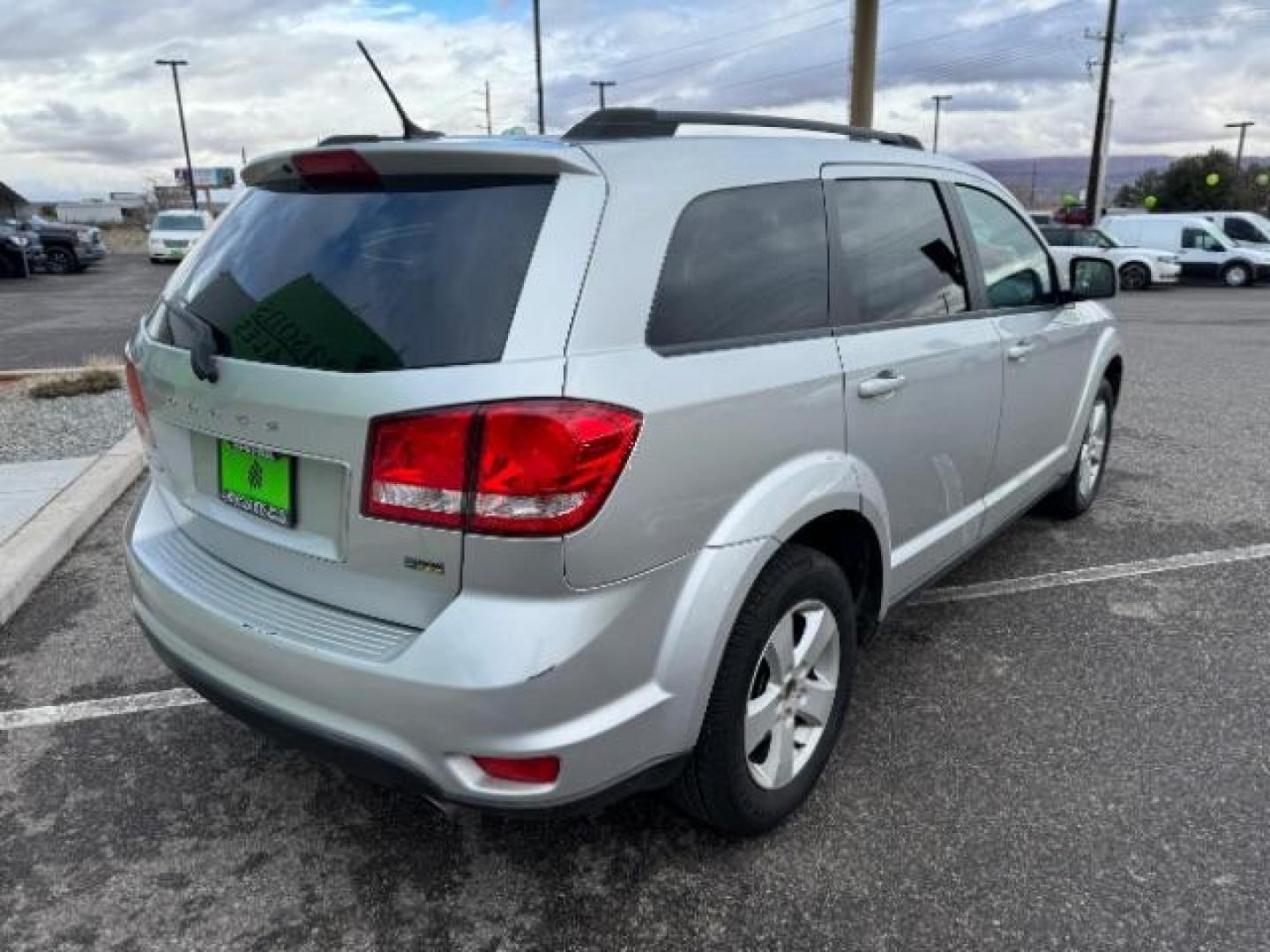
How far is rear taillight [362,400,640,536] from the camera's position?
189cm

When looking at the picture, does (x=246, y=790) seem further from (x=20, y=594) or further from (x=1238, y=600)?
(x=1238, y=600)

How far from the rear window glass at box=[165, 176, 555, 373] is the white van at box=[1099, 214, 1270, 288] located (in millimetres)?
27810

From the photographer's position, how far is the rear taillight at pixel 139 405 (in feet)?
8.91

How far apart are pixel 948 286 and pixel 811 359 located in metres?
1.06

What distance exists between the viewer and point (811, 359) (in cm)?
251

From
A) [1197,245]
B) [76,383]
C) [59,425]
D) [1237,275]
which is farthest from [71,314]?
[1237,275]

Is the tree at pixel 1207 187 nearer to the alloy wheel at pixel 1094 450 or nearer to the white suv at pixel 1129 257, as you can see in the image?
the white suv at pixel 1129 257

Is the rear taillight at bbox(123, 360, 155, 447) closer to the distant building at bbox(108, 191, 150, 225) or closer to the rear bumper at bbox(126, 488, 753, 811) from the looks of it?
the rear bumper at bbox(126, 488, 753, 811)

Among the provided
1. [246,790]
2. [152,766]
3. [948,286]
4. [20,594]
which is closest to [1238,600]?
[948,286]

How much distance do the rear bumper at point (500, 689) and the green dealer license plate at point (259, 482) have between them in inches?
7.8

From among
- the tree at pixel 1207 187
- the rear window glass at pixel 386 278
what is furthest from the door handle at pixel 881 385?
the tree at pixel 1207 187

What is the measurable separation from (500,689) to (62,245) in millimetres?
31272

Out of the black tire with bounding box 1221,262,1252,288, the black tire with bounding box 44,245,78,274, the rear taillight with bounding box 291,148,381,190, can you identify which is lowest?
the black tire with bounding box 1221,262,1252,288

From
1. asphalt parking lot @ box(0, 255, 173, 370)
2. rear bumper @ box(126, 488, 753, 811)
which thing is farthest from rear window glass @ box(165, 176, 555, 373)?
asphalt parking lot @ box(0, 255, 173, 370)
